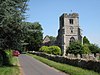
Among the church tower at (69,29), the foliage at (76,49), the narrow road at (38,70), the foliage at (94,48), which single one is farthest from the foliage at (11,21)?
the church tower at (69,29)

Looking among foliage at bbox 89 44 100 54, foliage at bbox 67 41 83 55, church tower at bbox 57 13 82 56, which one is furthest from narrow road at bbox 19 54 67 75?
church tower at bbox 57 13 82 56

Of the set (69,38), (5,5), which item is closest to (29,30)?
(5,5)

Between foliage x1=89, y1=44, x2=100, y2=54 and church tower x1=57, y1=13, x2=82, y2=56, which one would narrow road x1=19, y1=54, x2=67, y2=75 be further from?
church tower x1=57, y1=13, x2=82, y2=56

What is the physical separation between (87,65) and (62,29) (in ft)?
347

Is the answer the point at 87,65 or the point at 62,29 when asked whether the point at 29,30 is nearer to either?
the point at 87,65

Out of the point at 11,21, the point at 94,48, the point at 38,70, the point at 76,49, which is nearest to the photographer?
the point at 11,21

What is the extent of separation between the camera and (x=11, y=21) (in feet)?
98.5

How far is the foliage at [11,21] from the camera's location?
2850cm

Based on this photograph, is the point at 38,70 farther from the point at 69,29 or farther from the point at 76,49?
the point at 69,29

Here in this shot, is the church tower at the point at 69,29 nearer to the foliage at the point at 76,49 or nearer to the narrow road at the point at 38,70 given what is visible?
the foliage at the point at 76,49

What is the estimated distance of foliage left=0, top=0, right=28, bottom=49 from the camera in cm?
2850

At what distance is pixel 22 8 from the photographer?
32.2 metres

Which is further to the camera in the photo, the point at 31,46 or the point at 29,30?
the point at 31,46

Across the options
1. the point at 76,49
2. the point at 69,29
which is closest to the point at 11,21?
the point at 76,49
